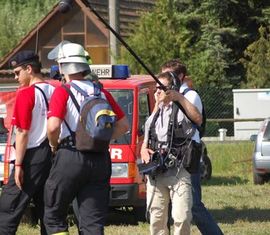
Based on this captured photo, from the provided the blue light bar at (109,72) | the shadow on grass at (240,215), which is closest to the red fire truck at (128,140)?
the blue light bar at (109,72)

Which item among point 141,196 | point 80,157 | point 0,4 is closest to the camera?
point 80,157

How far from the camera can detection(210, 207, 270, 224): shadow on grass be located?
457 inches

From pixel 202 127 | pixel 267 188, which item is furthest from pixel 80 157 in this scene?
pixel 267 188

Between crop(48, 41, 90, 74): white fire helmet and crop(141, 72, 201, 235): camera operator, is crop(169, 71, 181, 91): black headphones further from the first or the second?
crop(48, 41, 90, 74): white fire helmet

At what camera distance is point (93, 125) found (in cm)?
675

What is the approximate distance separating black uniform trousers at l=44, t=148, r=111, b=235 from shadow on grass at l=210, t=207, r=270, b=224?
4.75 metres

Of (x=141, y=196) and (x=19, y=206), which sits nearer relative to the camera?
(x=19, y=206)

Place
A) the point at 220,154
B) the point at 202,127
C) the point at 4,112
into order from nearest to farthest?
the point at 202,127, the point at 4,112, the point at 220,154

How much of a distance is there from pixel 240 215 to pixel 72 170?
5.71 m

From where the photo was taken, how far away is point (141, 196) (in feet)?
35.3

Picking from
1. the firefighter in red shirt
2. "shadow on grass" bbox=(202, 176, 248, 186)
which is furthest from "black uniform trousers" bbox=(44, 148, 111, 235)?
"shadow on grass" bbox=(202, 176, 248, 186)

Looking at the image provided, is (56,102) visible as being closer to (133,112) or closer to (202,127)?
(202,127)

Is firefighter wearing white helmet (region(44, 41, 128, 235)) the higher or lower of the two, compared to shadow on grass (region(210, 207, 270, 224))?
higher

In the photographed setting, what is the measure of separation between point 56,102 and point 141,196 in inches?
163
